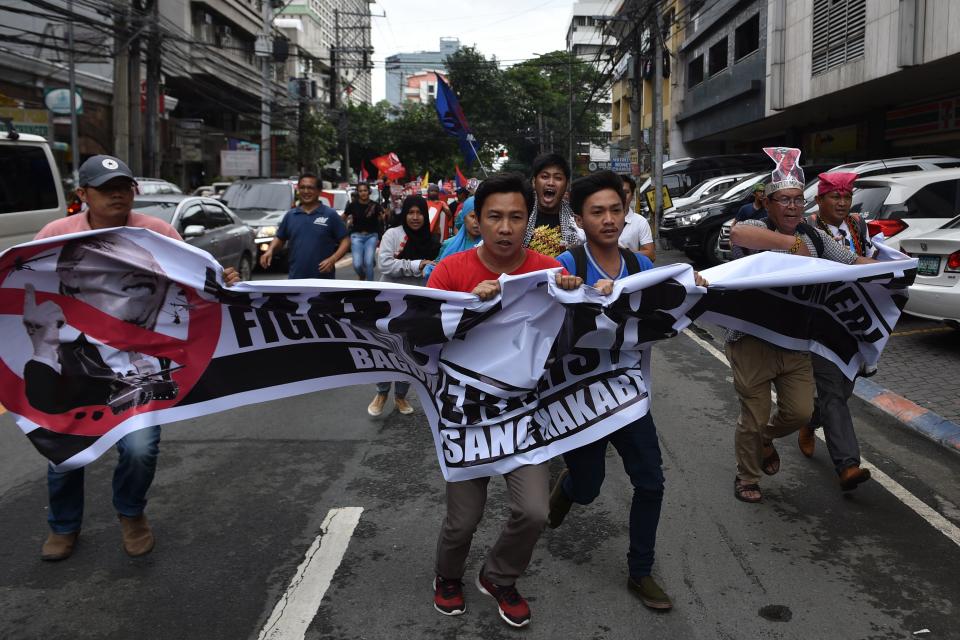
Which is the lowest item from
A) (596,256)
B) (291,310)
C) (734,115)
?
(291,310)

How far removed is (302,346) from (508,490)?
119 cm

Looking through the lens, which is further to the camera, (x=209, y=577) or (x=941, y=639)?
(x=209, y=577)

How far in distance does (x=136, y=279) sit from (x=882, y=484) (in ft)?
13.9

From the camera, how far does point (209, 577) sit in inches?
151

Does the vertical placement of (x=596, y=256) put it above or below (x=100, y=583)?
above

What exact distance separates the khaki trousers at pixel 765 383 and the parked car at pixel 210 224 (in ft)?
29.6

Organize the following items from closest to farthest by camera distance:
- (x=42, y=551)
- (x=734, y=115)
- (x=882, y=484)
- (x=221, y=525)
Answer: (x=42, y=551), (x=221, y=525), (x=882, y=484), (x=734, y=115)

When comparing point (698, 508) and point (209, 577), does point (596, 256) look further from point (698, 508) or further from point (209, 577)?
point (209, 577)

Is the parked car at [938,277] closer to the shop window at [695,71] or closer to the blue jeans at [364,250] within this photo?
the blue jeans at [364,250]

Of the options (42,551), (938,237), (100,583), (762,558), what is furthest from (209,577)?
(938,237)

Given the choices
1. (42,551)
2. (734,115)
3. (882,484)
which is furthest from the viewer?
(734,115)

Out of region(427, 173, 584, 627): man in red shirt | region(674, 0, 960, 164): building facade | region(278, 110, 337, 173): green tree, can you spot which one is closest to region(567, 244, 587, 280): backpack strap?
region(427, 173, 584, 627): man in red shirt

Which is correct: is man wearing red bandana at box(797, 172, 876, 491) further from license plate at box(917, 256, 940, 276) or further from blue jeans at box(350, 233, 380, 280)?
blue jeans at box(350, 233, 380, 280)

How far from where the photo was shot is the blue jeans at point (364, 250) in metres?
11.6
